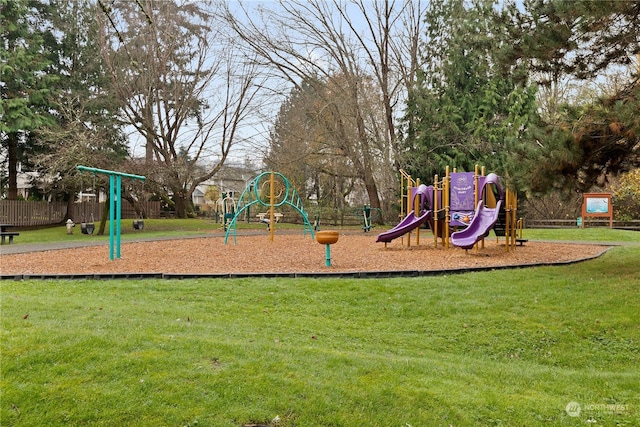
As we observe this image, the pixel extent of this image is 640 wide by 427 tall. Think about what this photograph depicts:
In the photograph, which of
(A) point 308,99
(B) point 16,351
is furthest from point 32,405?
(A) point 308,99

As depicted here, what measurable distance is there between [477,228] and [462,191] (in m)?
1.75

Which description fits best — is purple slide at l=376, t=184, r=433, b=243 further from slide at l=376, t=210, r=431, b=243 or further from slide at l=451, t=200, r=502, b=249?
slide at l=451, t=200, r=502, b=249

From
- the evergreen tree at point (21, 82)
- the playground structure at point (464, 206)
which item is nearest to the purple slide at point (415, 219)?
the playground structure at point (464, 206)

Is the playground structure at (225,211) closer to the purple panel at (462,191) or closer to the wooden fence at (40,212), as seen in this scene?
the wooden fence at (40,212)

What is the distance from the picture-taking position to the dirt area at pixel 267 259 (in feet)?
30.2

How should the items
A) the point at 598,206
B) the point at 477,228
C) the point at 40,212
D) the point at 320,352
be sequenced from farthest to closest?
the point at 40,212 < the point at 598,206 < the point at 477,228 < the point at 320,352

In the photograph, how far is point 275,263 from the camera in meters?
10.0

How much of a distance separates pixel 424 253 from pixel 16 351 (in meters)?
9.64

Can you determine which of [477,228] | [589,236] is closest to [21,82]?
[477,228]

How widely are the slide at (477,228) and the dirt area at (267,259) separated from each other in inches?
14.3

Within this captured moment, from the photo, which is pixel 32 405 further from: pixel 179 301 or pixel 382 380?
pixel 179 301

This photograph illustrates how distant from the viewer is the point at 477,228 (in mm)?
11703

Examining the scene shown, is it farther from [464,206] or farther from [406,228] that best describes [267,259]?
[464,206]

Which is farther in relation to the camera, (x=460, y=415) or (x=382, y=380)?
(x=382, y=380)
